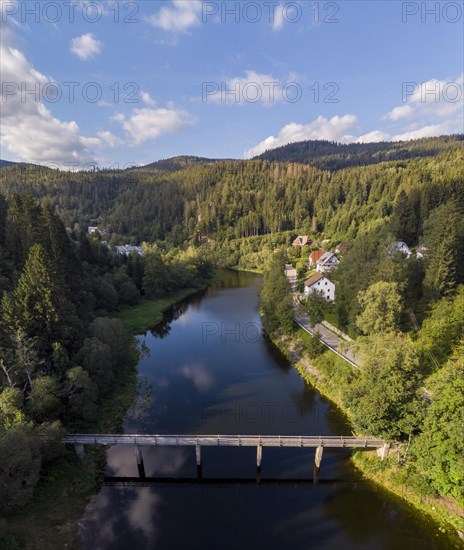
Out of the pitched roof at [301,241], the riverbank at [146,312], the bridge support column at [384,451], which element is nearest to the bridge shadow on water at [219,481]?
the bridge support column at [384,451]

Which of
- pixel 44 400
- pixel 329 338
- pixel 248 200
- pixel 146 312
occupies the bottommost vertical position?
pixel 146 312

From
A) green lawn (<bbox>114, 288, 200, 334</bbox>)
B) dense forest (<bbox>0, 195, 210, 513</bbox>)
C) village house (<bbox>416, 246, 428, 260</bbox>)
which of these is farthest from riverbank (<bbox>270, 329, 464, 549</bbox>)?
green lawn (<bbox>114, 288, 200, 334</bbox>)

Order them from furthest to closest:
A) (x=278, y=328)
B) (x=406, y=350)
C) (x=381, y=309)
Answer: (x=278, y=328) → (x=381, y=309) → (x=406, y=350)

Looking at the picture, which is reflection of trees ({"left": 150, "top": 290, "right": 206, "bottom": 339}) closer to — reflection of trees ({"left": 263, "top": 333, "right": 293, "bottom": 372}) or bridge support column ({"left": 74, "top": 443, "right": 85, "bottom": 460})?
reflection of trees ({"left": 263, "top": 333, "right": 293, "bottom": 372})

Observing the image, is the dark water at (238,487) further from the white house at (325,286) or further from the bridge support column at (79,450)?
the white house at (325,286)

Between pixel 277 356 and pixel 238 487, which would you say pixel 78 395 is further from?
pixel 277 356

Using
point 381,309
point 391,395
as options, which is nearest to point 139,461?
point 391,395

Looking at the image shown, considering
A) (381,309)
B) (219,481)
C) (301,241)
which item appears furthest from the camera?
(301,241)
